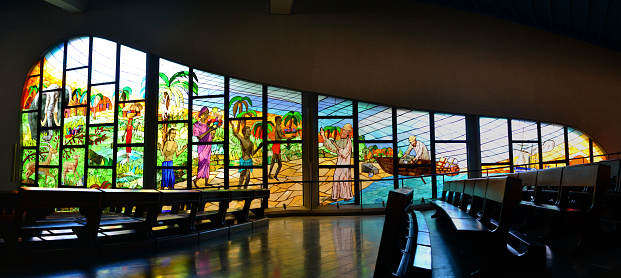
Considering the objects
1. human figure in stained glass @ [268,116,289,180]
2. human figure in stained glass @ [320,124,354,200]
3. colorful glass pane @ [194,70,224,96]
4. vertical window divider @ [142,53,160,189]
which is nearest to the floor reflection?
human figure in stained glass @ [320,124,354,200]

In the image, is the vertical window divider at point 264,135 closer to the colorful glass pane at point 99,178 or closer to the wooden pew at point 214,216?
the colorful glass pane at point 99,178

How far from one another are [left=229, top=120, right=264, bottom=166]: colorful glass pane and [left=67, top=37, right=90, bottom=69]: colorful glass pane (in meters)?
4.38

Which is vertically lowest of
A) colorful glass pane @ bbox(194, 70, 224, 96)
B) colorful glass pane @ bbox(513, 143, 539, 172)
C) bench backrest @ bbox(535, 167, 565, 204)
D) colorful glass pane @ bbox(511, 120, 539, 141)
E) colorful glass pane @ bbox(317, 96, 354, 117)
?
bench backrest @ bbox(535, 167, 565, 204)

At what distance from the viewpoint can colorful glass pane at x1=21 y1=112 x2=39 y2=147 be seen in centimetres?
1061

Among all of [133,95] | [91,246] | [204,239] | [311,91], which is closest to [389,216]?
[91,246]

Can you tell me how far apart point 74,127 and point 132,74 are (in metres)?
2.09

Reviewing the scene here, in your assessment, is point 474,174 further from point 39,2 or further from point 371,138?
point 39,2

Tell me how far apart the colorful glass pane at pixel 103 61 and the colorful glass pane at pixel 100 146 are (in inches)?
47.1

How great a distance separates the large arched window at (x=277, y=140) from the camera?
857 centimetres

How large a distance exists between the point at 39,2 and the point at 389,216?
12176 millimetres

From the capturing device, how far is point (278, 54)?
342 inches

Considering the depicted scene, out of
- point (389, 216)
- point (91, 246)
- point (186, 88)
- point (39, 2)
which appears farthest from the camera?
point (39, 2)

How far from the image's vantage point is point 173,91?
9398mm

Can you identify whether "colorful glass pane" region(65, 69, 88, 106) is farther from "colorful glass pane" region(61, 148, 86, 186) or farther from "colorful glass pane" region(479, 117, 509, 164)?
"colorful glass pane" region(479, 117, 509, 164)
